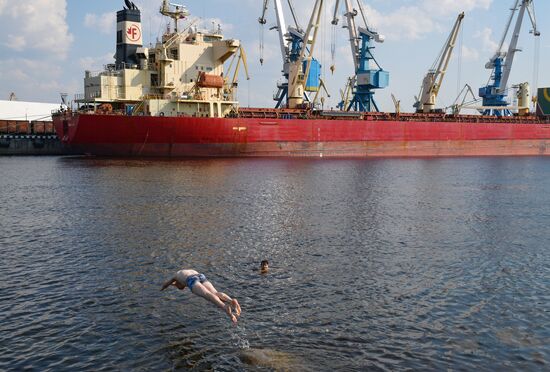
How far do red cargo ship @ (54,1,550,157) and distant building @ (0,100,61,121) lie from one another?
21613 mm

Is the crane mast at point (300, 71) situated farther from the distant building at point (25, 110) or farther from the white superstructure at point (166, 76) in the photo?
the distant building at point (25, 110)

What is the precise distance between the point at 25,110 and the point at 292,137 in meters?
43.0

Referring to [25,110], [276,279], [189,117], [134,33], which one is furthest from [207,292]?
[25,110]

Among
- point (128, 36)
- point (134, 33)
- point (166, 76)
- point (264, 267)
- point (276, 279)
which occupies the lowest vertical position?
point (276, 279)

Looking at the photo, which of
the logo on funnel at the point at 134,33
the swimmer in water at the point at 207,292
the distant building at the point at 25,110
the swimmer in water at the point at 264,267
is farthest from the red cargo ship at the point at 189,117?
the swimmer in water at the point at 207,292

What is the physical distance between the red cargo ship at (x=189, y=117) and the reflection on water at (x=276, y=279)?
72.2ft

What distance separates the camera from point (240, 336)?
38.4 ft

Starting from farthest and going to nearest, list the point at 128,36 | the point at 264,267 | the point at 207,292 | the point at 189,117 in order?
the point at 128,36, the point at 189,117, the point at 264,267, the point at 207,292

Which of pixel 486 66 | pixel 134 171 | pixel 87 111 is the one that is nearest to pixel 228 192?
pixel 134 171

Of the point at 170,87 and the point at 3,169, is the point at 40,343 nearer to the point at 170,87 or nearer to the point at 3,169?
the point at 3,169

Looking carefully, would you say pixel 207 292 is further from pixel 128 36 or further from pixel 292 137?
pixel 128 36

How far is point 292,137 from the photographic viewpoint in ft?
207

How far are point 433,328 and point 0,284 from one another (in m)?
12.0

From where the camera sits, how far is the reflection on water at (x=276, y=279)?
36.3 ft
